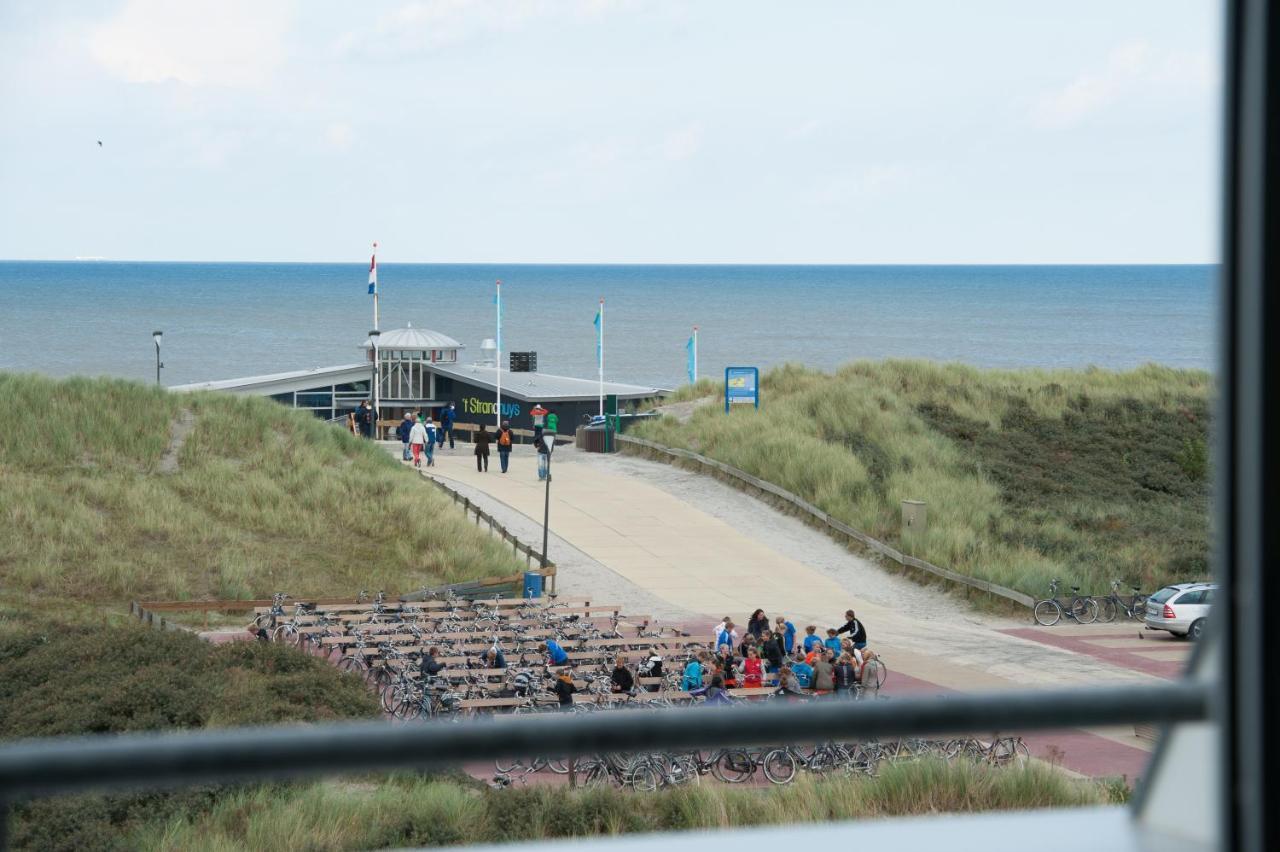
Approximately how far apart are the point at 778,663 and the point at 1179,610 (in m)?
8.29

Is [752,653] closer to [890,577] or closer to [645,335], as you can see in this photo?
[890,577]

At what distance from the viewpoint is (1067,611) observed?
24.5 m

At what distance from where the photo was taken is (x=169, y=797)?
964 cm

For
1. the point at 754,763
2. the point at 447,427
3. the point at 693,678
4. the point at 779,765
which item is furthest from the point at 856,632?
the point at 447,427

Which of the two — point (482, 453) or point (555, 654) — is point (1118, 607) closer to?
point (555, 654)

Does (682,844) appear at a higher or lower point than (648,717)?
lower

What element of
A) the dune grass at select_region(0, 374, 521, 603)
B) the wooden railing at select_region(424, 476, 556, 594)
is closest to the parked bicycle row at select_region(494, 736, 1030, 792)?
the wooden railing at select_region(424, 476, 556, 594)

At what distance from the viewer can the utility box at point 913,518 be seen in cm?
2841

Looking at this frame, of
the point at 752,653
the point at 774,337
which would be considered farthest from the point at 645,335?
the point at 752,653

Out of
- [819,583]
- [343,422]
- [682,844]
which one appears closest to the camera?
[682,844]

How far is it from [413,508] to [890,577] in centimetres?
Result: 965

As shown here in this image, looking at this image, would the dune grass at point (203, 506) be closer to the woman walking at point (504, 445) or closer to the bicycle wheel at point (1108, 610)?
the woman walking at point (504, 445)

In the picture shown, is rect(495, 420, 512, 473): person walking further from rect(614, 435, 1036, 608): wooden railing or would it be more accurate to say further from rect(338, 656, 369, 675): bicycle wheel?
rect(338, 656, 369, 675): bicycle wheel

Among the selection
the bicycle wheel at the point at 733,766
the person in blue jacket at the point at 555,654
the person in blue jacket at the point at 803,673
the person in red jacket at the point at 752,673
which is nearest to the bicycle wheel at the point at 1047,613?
the person in blue jacket at the point at 803,673
